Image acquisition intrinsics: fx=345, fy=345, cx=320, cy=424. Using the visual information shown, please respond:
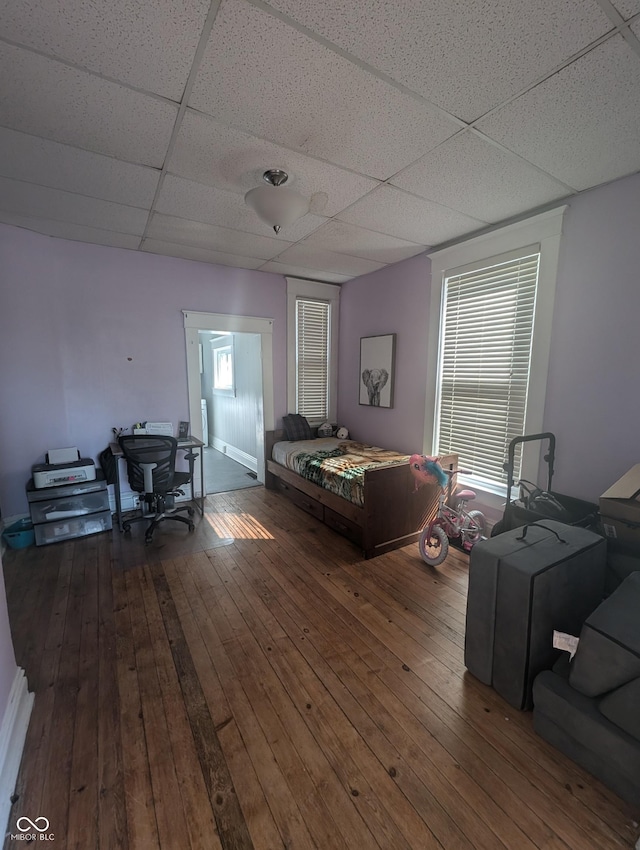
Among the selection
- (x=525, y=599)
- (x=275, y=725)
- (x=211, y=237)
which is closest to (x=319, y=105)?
(x=211, y=237)

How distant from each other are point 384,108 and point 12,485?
4.06 m

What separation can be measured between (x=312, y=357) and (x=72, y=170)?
3092 millimetres

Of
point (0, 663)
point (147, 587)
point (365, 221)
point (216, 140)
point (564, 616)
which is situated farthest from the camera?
point (365, 221)

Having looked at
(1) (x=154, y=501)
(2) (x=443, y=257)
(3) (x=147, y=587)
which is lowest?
(3) (x=147, y=587)

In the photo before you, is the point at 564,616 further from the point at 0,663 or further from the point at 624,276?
the point at 0,663

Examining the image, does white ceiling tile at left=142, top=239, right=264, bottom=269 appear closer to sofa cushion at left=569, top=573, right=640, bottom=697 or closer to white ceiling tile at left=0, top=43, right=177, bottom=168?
white ceiling tile at left=0, top=43, right=177, bottom=168

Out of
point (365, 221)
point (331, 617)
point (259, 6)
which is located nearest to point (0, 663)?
point (331, 617)

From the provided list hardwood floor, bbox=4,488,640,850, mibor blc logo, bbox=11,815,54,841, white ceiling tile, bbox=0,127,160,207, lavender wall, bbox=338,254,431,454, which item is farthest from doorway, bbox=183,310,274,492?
mibor blc logo, bbox=11,815,54,841

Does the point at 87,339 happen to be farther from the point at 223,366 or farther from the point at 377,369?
the point at 377,369

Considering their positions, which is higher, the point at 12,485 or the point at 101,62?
the point at 101,62

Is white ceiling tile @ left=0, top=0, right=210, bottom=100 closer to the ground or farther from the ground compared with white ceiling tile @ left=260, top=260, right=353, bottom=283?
closer to the ground

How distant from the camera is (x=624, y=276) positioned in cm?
221

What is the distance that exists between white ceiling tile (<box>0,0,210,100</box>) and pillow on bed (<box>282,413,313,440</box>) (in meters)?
3.46

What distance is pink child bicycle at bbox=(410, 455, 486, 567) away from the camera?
2.74 metres
